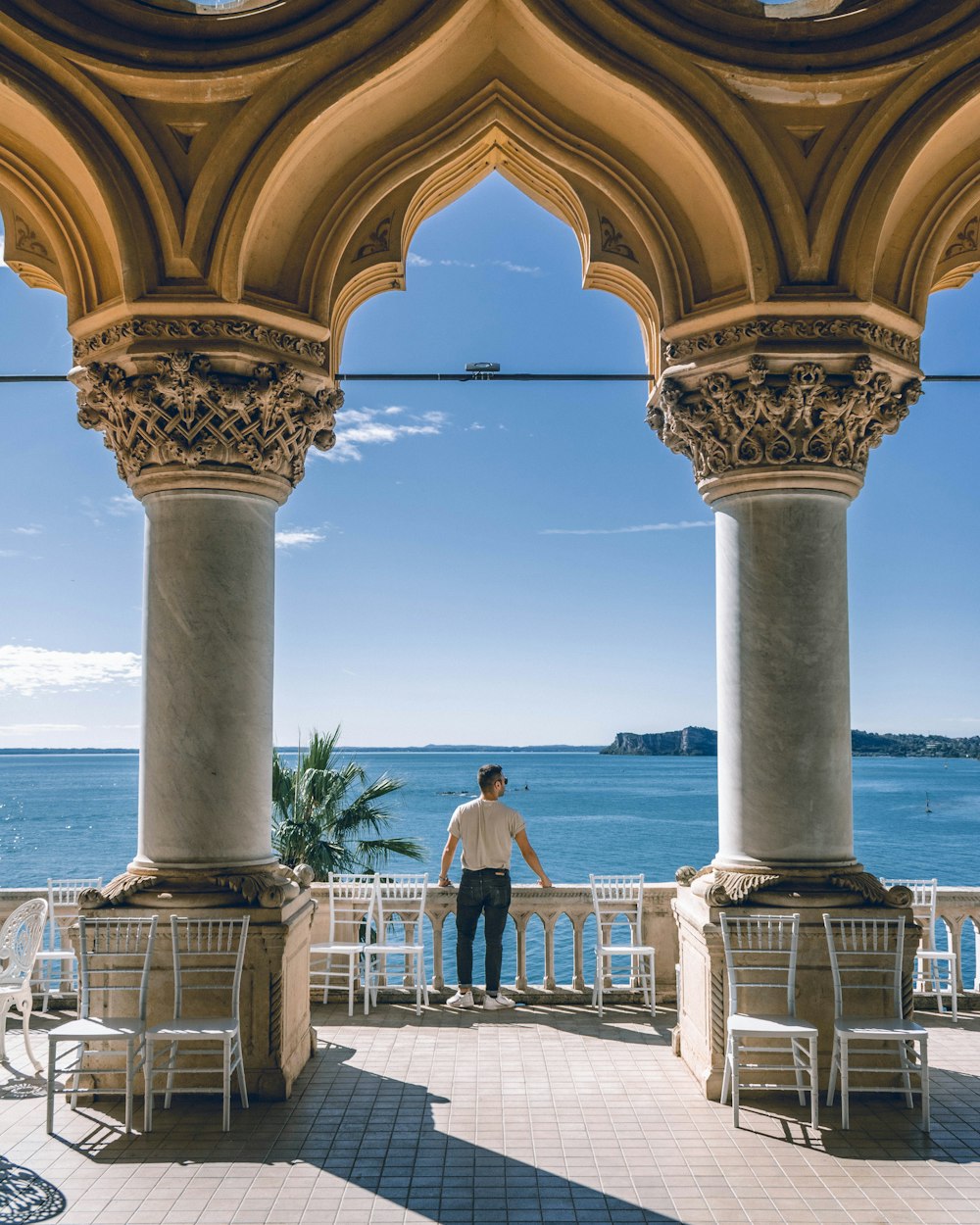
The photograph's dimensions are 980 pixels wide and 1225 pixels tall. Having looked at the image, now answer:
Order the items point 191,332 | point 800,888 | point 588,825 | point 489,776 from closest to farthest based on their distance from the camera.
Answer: point 800,888
point 191,332
point 489,776
point 588,825

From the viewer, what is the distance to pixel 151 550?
6.04 metres

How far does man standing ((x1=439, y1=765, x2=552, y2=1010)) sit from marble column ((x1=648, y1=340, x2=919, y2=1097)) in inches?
68.9

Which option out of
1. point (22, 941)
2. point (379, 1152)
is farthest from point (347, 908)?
point (379, 1152)

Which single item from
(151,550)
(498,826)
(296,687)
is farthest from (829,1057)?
A: (296,687)

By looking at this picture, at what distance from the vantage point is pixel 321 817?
1323 centimetres

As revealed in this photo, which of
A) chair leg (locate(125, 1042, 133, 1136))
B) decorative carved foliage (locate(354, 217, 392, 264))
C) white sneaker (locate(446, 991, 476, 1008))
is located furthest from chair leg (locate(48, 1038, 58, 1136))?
decorative carved foliage (locate(354, 217, 392, 264))

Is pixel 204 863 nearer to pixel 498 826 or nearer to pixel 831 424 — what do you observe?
pixel 498 826

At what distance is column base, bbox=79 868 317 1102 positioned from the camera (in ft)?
18.5

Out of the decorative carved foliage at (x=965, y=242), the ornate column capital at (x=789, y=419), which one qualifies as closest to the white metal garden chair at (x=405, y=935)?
the ornate column capital at (x=789, y=419)

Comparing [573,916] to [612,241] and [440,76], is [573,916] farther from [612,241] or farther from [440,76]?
[440,76]

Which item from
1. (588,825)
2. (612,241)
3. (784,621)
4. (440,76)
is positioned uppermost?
(440,76)

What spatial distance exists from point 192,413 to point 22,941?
3003 millimetres

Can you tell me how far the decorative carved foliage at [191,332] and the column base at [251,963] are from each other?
8.91ft

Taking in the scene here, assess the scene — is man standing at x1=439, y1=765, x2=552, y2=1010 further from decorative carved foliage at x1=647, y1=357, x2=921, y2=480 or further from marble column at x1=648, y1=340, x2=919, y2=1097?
decorative carved foliage at x1=647, y1=357, x2=921, y2=480
